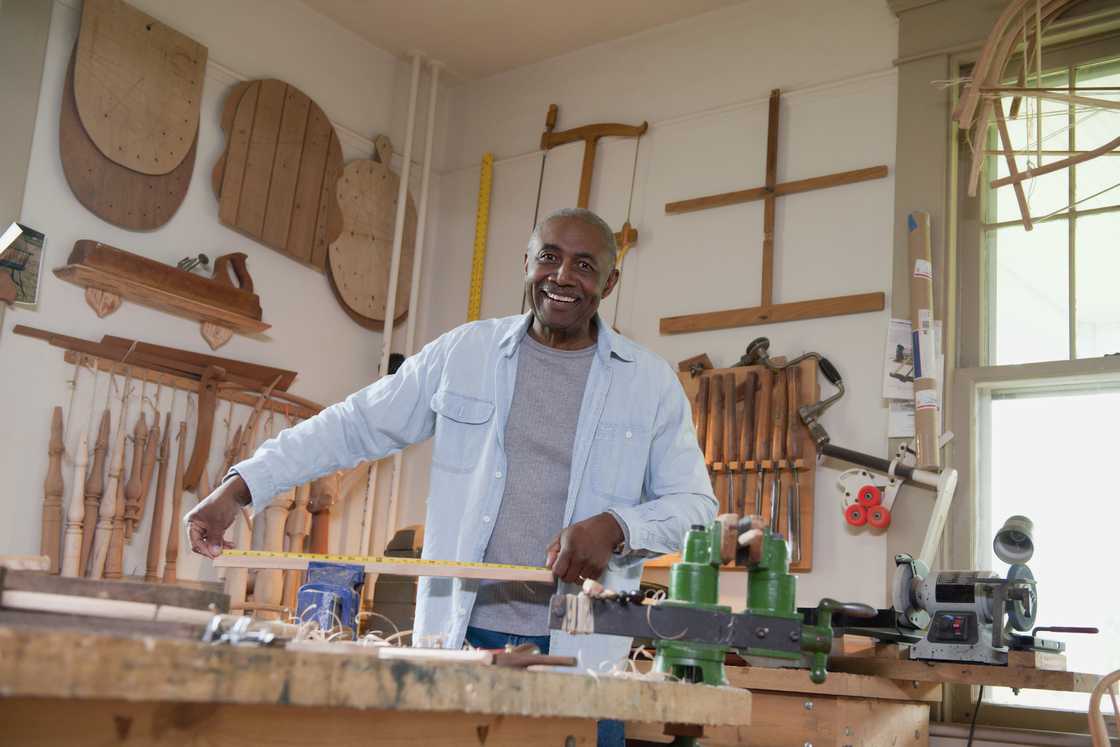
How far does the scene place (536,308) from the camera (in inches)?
104

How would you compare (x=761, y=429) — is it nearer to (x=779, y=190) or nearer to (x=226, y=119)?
(x=779, y=190)

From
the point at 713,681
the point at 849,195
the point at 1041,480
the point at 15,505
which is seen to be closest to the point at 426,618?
the point at 713,681

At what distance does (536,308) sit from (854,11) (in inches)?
118

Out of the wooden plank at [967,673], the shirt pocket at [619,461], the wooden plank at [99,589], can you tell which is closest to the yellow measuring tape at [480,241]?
the wooden plank at [967,673]

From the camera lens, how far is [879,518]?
4.21 metres

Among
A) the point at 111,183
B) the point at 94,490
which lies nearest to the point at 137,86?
the point at 111,183

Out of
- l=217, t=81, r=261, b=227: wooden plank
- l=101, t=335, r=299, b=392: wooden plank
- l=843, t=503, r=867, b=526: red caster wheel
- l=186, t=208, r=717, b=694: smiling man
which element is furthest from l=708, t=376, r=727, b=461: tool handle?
l=217, t=81, r=261, b=227: wooden plank

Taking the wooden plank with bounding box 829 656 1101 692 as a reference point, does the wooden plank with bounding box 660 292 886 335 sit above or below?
above

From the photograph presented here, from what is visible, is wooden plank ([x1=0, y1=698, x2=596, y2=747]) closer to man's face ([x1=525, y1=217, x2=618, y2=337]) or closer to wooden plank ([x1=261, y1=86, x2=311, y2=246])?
man's face ([x1=525, y1=217, x2=618, y2=337])

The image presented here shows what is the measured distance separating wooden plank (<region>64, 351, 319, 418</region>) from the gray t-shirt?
2.42 metres

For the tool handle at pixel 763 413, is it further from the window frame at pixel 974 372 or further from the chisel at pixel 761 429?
the window frame at pixel 974 372

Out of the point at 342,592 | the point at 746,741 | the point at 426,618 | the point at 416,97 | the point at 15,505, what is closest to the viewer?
the point at 342,592

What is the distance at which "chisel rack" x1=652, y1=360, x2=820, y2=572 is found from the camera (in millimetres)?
4422

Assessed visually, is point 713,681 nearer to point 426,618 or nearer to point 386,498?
point 426,618
